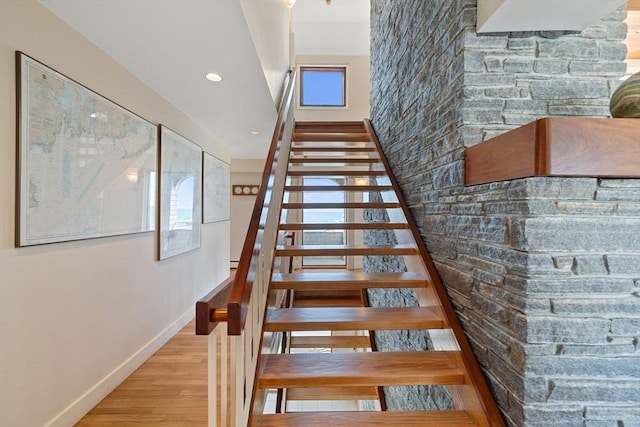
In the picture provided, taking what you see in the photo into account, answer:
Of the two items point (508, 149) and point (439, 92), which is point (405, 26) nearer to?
point (439, 92)

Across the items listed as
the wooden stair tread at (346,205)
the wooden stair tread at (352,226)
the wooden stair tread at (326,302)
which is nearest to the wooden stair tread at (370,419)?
the wooden stair tread at (352,226)

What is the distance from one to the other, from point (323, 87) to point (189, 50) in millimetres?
4912

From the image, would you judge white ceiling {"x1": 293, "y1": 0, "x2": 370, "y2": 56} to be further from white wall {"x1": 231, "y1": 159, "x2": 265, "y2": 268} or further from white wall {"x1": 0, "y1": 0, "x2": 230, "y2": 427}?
white wall {"x1": 0, "y1": 0, "x2": 230, "y2": 427}

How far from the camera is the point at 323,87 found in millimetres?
6863

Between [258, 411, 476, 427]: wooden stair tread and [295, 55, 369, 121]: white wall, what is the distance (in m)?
6.04

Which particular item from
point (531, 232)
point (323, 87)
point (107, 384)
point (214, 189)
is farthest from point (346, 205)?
point (323, 87)

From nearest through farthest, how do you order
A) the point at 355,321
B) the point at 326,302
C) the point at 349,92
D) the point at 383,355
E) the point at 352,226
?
1. the point at 383,355
2. the point at 355,321
3. the point at 352,226
4. the point at 326,302
5. the point at 349,92

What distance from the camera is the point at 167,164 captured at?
3184 millimetres

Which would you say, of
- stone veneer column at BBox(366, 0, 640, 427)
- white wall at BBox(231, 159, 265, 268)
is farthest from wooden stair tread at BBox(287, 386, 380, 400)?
white wall at BBox(231, 159, 265, 268)

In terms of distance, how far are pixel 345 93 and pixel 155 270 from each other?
5258mm

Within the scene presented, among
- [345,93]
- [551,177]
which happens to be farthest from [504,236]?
[345,93]

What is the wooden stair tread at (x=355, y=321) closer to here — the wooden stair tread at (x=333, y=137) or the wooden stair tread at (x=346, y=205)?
the wooden stair tread at (x=346, y=205)

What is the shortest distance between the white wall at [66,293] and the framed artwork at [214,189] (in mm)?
1265

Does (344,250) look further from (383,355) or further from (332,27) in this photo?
(332,27)
